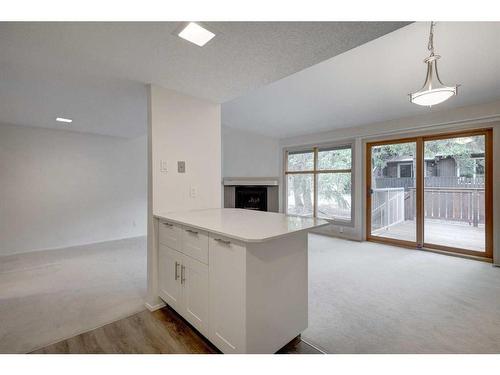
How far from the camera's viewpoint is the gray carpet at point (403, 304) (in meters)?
1.75

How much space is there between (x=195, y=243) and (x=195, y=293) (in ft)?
1.25

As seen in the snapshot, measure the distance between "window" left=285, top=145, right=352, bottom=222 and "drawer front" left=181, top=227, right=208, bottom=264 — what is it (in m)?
4.35

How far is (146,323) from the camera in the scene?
2002mm

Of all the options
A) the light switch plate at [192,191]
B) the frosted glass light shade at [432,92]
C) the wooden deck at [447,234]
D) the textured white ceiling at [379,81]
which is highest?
the textured white ceiling at [379,81]

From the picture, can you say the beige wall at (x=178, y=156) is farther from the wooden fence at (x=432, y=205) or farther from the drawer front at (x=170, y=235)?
the wooden fence at (x=432, y=205)

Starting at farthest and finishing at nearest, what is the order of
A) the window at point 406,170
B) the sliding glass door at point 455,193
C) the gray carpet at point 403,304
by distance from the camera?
1. the window at point 406,170
2. the sliding glass door at point 455,193
3. the gray carpet at point 403,304

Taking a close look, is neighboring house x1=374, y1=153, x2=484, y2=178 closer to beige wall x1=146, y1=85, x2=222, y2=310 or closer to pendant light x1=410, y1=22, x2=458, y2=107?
pendant light x1=410, y1=22, x2=458, y2=107

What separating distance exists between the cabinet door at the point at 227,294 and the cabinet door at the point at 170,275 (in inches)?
19.8

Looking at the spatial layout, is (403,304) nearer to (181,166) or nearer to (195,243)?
(195,243)

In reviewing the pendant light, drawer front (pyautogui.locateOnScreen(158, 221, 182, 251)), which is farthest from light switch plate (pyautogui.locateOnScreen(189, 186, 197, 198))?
the pendant light

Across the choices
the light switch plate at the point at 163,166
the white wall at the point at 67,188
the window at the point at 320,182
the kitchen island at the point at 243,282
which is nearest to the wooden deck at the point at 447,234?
the window at the point at 320,182

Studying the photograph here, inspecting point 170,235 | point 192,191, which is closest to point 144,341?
point 170,235

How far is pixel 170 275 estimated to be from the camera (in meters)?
2.07
